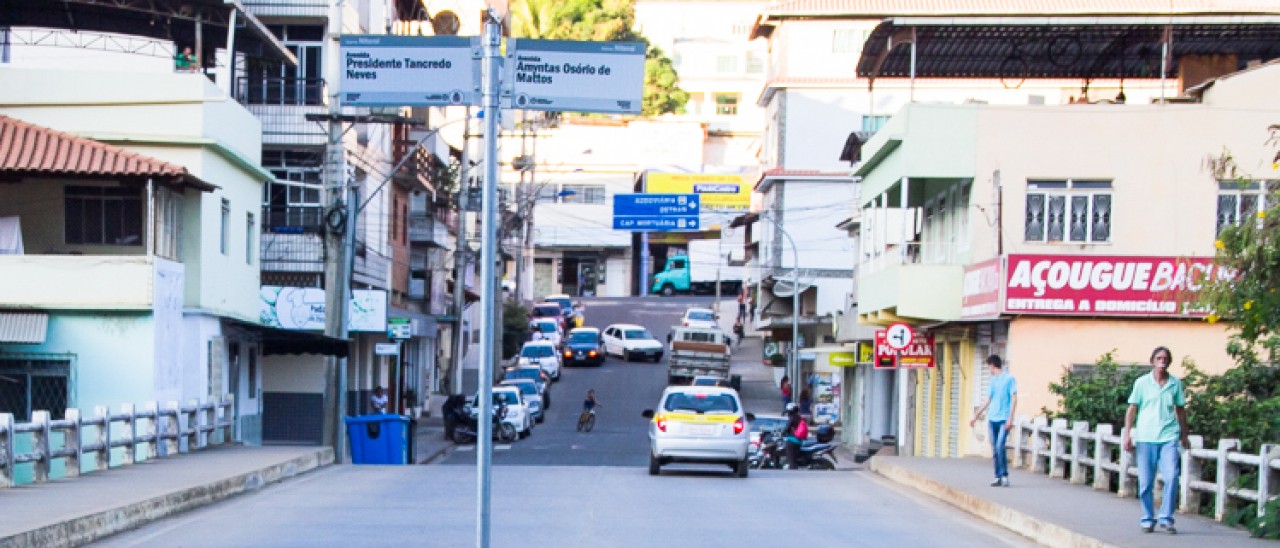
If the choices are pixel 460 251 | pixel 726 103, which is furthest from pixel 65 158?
pixel 726 103

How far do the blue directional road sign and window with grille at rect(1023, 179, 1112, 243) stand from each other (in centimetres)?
2868

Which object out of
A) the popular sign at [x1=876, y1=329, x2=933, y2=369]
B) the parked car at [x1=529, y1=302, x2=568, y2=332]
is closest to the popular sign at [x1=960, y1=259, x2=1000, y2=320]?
the popular sign at [x1=876, y1=329, x2=933, y2=369]

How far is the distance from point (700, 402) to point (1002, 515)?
30.0 feet

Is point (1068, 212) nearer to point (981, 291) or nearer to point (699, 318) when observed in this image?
point (981, 291)

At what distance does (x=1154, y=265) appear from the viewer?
97.0 feet

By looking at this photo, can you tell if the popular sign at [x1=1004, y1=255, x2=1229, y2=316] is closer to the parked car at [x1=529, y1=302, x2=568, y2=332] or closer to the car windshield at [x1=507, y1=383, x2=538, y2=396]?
the car windshield at [x1=507, y1=383, x2=538, y2=396]

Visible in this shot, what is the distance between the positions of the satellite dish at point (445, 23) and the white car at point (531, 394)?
11848 mm

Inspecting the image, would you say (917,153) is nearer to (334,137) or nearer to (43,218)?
(334,137)

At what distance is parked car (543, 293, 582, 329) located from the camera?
3422 inches

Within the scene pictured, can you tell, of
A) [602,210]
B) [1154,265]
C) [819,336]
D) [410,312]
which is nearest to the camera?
[1154,265]

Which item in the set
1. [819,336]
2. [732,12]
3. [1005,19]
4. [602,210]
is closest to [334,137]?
[1005,19]

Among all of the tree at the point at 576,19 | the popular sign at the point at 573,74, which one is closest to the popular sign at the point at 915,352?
the popular sign at the point at 573,74

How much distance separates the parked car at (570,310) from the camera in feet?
285

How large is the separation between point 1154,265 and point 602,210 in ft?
235
